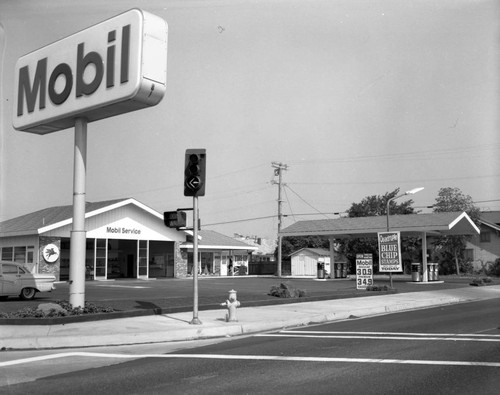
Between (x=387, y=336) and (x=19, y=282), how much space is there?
13472 millimetres

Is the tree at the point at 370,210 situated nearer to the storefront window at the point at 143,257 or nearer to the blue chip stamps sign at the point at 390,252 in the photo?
the storefront window at the point at 143,257

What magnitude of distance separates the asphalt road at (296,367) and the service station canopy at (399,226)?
24986mm

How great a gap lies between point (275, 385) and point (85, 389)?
8.14ft

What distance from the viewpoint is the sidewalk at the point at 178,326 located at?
11.4 metres

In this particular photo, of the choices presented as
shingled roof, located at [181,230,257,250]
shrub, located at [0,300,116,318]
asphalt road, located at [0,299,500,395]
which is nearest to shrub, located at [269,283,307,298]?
shrub, located at [0,300,116,318]

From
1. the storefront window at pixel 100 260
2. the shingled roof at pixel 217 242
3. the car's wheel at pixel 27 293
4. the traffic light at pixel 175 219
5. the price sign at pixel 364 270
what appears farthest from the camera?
the shingled roof at pixel 217 242

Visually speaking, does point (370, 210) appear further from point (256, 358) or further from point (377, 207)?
point (256, 358)

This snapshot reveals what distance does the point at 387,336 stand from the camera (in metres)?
12.1

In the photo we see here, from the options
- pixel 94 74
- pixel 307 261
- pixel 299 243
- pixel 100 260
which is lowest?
pixel 307 261

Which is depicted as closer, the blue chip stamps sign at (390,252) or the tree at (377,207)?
the blue chip stamps sign at (390,252)

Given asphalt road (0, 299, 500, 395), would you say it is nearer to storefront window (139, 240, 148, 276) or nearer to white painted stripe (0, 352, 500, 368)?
white painted stripe (0, 352, 500, 368)

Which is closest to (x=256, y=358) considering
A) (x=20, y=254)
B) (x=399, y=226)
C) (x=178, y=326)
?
(x=178, y=326)

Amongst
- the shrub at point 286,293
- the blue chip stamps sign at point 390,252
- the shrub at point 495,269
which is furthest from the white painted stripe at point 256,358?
the shrub at point 495,269

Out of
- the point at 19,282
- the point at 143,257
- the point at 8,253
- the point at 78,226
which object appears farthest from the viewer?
the point at 143,257
